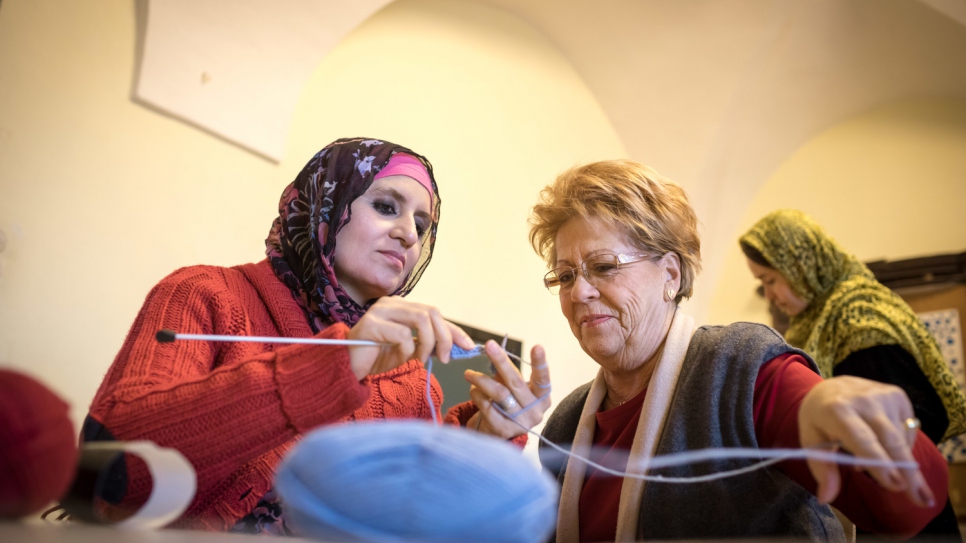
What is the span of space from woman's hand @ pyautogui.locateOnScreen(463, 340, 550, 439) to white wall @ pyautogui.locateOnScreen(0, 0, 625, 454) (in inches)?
46.1

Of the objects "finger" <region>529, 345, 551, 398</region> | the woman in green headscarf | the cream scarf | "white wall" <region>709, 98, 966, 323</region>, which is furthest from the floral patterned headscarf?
"white wall" <region>709, 98, 966, 323</region>

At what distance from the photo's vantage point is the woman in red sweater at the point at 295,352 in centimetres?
85

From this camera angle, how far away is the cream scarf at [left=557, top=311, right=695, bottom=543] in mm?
1189

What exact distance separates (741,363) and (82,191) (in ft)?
6.47

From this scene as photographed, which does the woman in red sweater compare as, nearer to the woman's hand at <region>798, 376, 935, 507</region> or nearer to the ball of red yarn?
the ball of red yarn

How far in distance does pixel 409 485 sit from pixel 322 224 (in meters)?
0.92

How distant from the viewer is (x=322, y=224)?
1365 mm

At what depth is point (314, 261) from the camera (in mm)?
1346

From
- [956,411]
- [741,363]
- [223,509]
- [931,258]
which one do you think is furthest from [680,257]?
[931,258]

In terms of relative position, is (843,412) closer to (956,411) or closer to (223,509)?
(223,509)

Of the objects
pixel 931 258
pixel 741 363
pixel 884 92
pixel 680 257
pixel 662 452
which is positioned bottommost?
pixel 662 452

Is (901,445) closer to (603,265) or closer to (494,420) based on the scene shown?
(494,420)

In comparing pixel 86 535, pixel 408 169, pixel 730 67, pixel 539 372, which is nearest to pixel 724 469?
pixel 539 372

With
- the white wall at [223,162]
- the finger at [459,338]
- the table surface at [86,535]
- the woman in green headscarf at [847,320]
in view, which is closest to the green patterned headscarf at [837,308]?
the woman in green headscarf at [847,320]
